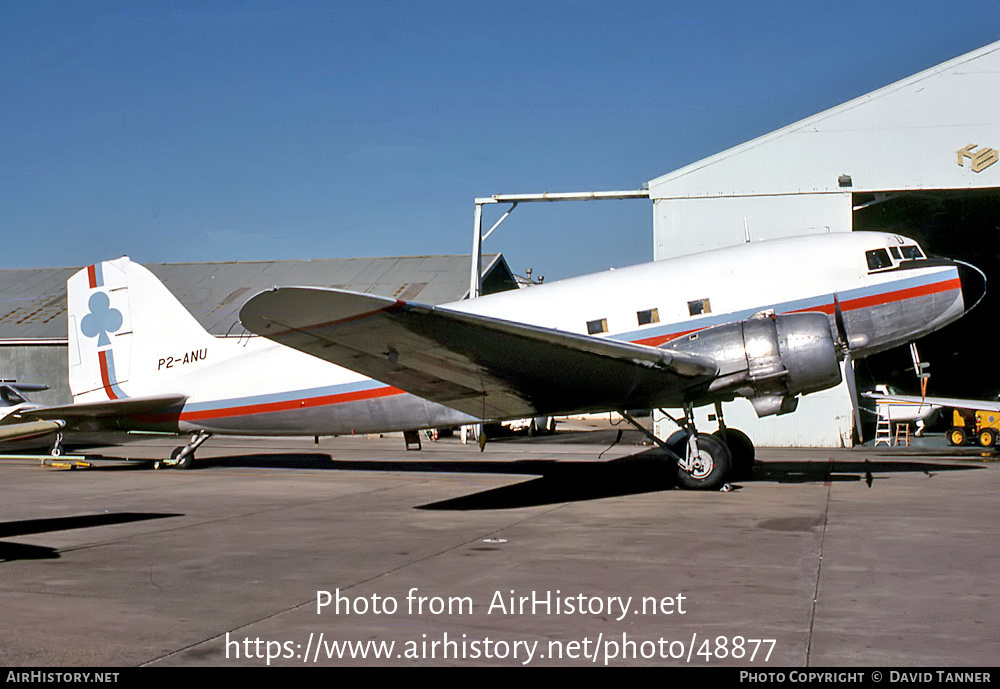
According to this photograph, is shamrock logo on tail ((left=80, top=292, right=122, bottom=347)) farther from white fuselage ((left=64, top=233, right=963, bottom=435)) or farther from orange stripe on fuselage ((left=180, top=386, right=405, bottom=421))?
orange stripe on fuselage ((left=180, top=386, right=405, bottom=421))

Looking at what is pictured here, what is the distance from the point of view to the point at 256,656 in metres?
5.12

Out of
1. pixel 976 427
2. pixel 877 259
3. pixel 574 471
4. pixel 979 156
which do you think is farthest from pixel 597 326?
pixel 976 427

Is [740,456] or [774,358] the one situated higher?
[774,358]

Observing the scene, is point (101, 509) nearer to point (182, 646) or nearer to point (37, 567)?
point (37, 567)

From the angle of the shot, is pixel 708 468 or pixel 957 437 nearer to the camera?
pixel 708 468

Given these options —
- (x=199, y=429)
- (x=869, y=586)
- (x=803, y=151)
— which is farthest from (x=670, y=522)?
(x=803, y=151)

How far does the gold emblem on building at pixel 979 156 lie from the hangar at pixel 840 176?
0.03 meters

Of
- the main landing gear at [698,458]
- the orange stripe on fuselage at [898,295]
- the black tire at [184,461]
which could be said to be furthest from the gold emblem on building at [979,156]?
the black tire at [184,461]

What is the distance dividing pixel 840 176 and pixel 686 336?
14.2m

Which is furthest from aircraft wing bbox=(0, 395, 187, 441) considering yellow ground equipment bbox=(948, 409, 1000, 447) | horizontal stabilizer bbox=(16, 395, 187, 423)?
yellow ground equipment bbox=(948, 409, 1000, 447)

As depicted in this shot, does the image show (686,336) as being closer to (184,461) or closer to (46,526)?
(46,526)

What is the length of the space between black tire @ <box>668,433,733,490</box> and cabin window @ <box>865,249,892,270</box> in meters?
3.87

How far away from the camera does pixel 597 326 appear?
47.4 ft

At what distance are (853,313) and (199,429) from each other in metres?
12.0
